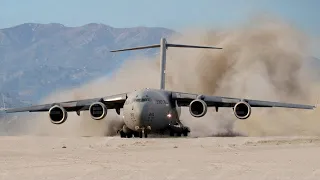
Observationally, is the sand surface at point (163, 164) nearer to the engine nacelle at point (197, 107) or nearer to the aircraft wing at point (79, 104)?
the engine nacelle at point (197, 107)

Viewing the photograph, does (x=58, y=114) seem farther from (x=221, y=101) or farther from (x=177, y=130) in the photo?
(x=221, y=101)

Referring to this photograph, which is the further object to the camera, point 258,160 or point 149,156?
point 149,156

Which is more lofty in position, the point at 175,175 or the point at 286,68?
the point at 286,68

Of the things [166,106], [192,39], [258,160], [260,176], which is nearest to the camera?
[260,176]

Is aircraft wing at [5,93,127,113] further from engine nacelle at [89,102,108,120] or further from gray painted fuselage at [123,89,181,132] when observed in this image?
gray painted fuselage at [123,89,181,132]

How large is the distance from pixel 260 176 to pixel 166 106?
23521 mm

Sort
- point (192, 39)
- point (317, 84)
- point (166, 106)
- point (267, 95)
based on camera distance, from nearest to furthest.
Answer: point (166, 106) < point (267, 95) < point (317, 84) < point (192, 39)

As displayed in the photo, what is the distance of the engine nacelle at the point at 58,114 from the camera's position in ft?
136

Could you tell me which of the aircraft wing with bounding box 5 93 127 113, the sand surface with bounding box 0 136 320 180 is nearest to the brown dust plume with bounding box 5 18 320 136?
the aircraft wing with bounding box 5 93 127 113

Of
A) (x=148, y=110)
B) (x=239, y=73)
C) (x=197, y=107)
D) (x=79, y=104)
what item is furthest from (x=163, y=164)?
(x=239, y=73)

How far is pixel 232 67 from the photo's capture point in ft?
207

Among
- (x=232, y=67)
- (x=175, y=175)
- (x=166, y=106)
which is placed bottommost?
(x=175, y=175)

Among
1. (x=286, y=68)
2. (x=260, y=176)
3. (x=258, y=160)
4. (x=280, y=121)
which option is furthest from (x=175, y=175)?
(x=286, y=68)

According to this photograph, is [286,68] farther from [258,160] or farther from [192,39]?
[258,160]
